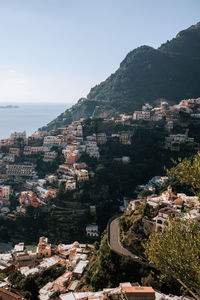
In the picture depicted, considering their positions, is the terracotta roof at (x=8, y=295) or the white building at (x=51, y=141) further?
the white building at (x=51, y=141)

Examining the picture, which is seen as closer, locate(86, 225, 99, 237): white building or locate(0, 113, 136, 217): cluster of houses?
locate(86, 225, 99, 237): white building

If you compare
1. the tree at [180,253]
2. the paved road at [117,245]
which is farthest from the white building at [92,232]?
the tree at [180,253]

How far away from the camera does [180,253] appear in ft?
24.1

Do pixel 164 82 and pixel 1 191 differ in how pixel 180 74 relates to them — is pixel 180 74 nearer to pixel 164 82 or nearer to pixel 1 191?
pixel 164 82

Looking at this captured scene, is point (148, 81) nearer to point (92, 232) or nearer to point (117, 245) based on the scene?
point (92, 232)

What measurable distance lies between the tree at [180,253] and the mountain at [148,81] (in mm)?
64766

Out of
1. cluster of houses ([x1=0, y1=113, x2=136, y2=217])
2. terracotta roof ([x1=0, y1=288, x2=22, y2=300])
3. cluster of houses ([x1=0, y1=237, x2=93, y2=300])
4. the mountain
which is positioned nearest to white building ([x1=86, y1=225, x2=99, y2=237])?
cluster of houses ([x1=0, y1=237, x2=93, y2=300])

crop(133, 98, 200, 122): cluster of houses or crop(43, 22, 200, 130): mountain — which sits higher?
crop(43, 22, 200, 130): mountain

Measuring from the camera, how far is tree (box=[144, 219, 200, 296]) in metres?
7.12

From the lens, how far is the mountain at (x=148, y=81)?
7606 centimetres

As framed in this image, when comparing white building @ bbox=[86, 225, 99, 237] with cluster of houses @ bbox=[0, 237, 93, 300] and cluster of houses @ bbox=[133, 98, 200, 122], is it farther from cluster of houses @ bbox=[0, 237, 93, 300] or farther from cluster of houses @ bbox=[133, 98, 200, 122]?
cluster of houses @ bbox=[133, 98, 200, 122]

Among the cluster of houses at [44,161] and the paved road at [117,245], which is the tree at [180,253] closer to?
the paved road at [117,245]

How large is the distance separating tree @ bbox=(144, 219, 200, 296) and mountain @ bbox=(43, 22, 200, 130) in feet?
212

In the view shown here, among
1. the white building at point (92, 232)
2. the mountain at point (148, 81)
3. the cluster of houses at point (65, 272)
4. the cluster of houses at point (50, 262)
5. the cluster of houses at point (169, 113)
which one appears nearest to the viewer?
the cluster of houses at point (65, 272)
